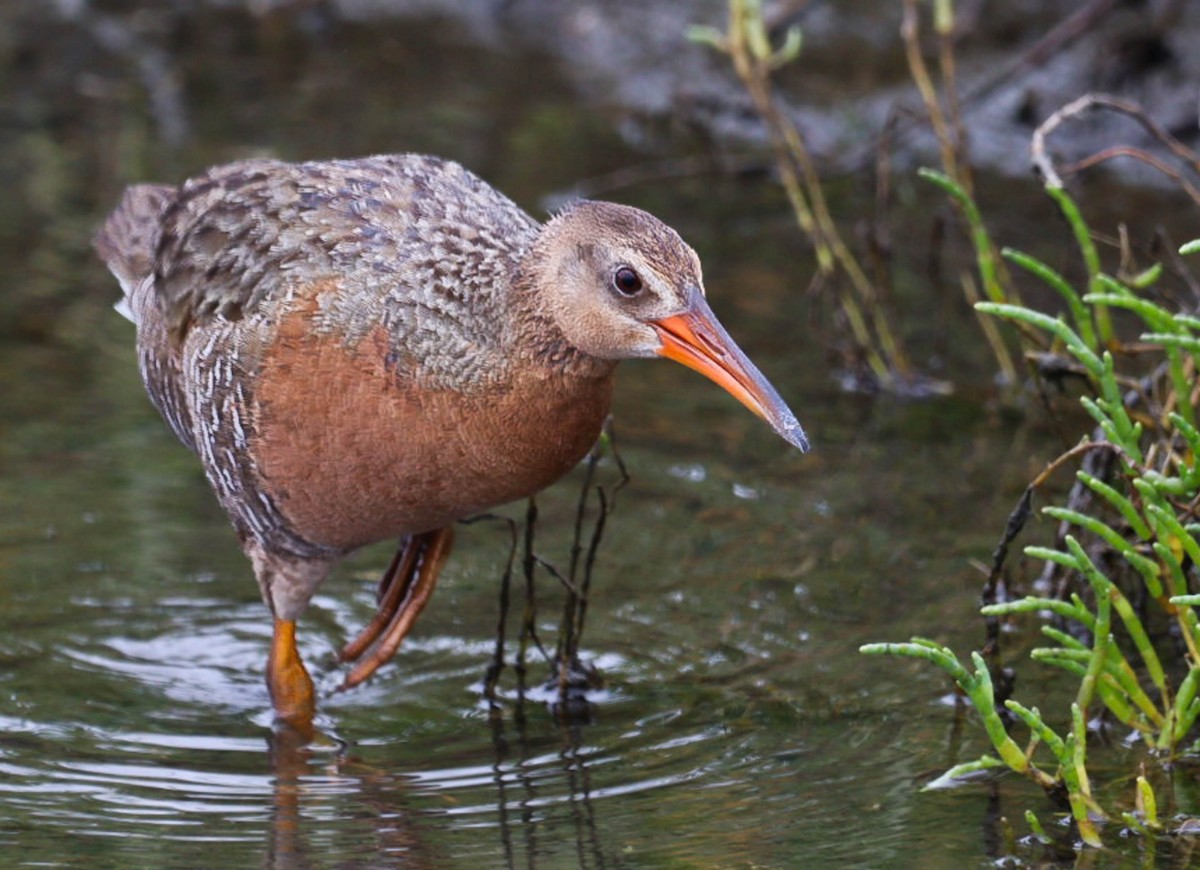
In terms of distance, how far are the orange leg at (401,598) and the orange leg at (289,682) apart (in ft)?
0.48

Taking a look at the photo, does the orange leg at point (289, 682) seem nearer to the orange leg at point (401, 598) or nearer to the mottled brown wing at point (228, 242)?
the orange leg at point (401, 598)

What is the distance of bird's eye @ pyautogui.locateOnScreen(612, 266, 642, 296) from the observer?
4.79 meters

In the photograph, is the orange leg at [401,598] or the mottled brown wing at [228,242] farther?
the orange leg at [401,598]

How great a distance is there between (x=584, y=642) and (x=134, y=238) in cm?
203

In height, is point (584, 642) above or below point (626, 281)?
below

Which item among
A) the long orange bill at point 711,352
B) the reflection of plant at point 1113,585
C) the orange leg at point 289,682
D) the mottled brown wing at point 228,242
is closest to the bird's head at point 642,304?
the long orange bill at point 711,352

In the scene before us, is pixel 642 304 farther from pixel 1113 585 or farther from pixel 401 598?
pixel 401 598

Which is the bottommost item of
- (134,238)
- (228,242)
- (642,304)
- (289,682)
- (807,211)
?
(289,682)

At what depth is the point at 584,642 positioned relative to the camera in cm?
612

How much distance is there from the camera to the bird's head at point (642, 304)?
4.77m

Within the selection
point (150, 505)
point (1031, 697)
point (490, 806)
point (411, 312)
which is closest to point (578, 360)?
point (411, 312)

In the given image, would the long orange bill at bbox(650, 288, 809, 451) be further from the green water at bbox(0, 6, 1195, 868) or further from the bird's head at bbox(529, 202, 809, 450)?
the green water at bbox(0, 6, 1195, 868)

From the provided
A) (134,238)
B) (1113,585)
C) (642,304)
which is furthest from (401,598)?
(1113,585)

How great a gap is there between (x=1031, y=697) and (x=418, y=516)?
183 centimetres
